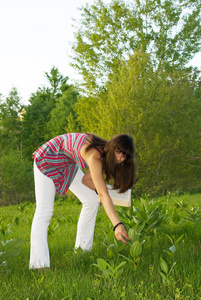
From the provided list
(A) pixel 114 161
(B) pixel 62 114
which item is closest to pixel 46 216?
(A) pixel 114 161

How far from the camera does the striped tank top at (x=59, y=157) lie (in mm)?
3242

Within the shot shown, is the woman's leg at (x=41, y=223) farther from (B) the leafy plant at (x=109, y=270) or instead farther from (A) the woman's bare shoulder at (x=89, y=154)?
(B) the leafy plant at (x=109, y=270)

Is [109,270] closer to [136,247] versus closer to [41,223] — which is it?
[136,247]

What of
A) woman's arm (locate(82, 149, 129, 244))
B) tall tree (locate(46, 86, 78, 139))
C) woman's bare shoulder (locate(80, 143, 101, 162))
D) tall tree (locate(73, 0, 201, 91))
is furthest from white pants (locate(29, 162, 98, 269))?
tall tree (locate(46, 86, 78, 139))

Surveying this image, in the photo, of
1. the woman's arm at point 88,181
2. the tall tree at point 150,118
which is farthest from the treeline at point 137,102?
the woman's arm at point 88,181

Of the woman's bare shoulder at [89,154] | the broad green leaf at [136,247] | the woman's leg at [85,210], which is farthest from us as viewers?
the woman's leg at [85,210]

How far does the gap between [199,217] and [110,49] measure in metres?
19.9

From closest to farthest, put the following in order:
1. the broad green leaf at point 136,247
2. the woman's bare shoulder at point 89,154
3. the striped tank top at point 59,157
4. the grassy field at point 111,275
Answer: the grassy field at point 111,275, the broad green leaf at point 136,247, the woman's bare shoulder at point 89,154, the striped tank top at point 59,157

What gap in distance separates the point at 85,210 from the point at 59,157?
26.7 inches

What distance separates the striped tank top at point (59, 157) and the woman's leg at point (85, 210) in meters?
0.17

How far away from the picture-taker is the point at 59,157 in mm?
3346

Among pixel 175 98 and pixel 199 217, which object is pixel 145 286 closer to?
pixel 199 217

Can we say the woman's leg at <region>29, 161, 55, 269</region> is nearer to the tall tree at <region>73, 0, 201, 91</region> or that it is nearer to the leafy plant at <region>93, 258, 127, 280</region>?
the leafy plant at <region>93, 258, 127, 280</region>

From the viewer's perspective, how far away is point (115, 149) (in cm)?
290
